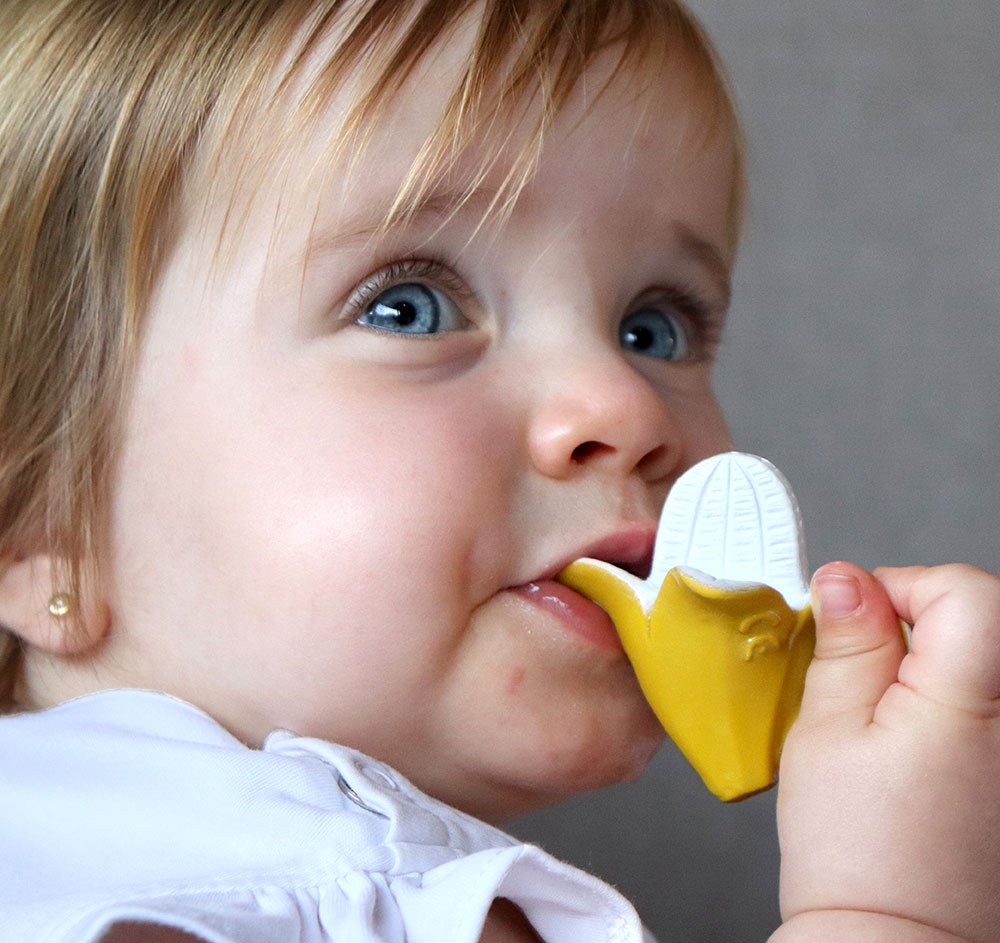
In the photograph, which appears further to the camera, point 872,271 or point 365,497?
point 872,271

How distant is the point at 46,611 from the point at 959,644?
1.76ft

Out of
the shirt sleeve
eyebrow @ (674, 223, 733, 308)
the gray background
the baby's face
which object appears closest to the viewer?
the shirt sleeve

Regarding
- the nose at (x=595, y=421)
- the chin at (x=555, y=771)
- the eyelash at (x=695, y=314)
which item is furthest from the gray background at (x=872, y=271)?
the nose at (x=595, y=421)

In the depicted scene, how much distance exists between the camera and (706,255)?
0.95 meters

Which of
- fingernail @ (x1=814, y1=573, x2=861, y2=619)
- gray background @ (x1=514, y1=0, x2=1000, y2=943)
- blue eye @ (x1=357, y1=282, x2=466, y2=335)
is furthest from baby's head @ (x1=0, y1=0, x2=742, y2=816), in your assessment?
gray background @ (x1=514, y1=0, x2=1000, y2=943)

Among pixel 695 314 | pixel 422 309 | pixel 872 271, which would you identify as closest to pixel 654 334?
pixel 695 314

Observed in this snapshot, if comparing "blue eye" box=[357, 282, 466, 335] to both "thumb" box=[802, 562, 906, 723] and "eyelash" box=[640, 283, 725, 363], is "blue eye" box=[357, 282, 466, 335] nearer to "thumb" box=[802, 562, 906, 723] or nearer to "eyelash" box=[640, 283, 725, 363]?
"eyelash" box=[640, 283, 725, 363]

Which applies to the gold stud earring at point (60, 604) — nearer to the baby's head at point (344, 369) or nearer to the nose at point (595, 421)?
the baby's head at point (344, 369)

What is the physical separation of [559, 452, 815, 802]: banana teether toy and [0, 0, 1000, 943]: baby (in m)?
0.02

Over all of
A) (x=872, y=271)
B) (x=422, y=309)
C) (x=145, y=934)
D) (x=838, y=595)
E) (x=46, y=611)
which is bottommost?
(x=145, y=934)

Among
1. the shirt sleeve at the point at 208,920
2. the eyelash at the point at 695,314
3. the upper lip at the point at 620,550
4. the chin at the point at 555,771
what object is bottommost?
the shirt sleeve at the point at 208,920

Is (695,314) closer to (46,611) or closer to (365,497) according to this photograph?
(365,497)

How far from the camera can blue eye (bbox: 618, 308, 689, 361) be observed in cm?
95

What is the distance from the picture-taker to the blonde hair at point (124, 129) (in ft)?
2.66
